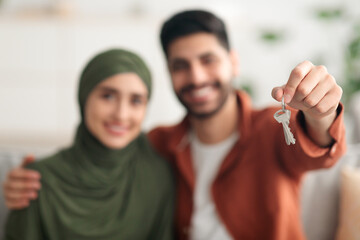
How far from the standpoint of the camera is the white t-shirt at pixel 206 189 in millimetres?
1169

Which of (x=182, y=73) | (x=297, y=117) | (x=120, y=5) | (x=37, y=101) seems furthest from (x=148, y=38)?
(x=297, y=117)

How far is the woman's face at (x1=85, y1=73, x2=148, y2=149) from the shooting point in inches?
43.3

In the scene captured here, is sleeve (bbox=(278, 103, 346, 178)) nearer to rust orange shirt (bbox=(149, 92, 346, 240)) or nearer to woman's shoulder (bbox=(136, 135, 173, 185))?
rust orange shirt (bbox=(149, 92, 346, 240))

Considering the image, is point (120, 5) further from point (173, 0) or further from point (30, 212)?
point (30, 212)

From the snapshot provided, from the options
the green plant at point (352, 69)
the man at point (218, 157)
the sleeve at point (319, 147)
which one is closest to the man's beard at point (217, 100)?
the man at point (218, 157)

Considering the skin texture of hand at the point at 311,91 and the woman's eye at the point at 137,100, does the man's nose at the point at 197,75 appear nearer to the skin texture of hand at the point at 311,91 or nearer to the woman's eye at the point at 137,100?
the woman's eye at the point at 137,100

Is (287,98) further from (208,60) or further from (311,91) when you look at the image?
(208,60)

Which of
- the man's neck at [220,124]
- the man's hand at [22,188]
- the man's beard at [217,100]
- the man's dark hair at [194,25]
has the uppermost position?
the man's dark hair at [194,25]

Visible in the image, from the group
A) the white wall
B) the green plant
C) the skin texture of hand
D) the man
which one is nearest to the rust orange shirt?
the man

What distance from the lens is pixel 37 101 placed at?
3.84 metres

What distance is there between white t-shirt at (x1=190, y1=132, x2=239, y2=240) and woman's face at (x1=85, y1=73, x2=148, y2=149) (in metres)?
0.28

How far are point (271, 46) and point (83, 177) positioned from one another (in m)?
3.53

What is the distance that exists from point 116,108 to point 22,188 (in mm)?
372

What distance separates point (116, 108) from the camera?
1.10 meters
